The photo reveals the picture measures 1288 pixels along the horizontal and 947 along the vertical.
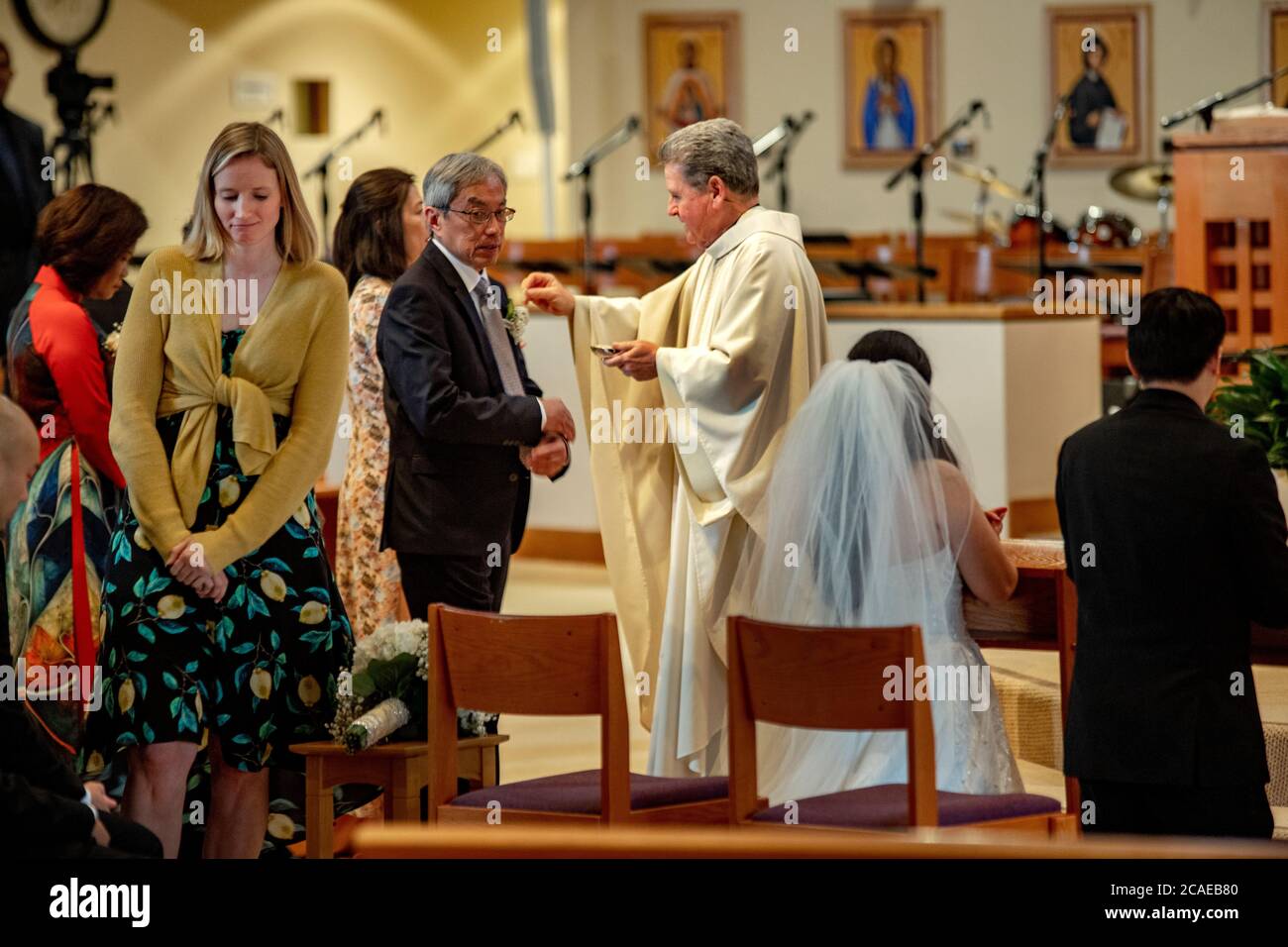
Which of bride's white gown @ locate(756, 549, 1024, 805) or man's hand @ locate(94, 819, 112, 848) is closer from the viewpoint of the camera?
man's hand @ locate(94, 819, 112, 848)

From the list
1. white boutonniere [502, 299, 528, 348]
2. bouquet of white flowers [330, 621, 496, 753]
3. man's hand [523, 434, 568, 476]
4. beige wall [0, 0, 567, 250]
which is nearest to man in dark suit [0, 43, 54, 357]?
white boutonniere [502, 299, 528, 348]

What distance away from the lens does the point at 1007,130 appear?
13.5 metres

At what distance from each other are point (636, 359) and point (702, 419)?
0.62ft

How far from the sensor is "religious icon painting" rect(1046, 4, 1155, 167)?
1330 cm

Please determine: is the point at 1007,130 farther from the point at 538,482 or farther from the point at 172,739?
the point at 172,739

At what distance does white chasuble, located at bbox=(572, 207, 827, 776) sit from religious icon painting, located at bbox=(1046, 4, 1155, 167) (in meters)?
9.91

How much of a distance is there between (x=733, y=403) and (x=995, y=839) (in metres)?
1.52

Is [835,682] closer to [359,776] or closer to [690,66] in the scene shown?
[359,776]

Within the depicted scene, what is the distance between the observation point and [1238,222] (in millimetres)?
6145

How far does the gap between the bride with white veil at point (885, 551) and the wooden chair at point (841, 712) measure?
358mm

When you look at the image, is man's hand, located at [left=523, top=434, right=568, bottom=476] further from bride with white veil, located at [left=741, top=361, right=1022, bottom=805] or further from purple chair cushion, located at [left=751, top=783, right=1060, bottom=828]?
purple chair cushion, located at [left=751, top=783, right=1060, bottom=828]

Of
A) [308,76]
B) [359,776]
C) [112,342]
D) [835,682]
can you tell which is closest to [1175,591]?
[835,682]

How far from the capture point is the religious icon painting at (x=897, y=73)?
13.5m
